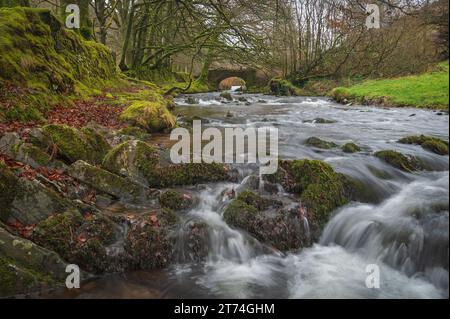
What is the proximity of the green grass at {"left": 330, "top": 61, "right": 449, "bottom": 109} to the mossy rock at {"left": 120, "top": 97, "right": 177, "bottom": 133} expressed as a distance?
9.04 m

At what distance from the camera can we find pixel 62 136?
18.5 feet

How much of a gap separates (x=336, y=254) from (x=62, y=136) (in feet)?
14.0

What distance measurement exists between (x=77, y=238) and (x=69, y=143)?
2166 mm

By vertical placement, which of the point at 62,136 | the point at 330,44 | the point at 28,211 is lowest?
the point at 28,211

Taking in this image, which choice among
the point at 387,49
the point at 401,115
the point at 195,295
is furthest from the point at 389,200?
the point at 387,49

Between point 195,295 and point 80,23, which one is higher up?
point 80,23

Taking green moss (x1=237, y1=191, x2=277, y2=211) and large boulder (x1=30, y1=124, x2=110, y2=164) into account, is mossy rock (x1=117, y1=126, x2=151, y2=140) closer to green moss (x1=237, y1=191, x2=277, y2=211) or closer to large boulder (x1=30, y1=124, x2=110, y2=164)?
large boulder (x1=30, y1=124, x2=110, y2=164)

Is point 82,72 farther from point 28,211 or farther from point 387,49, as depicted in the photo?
point 387,49

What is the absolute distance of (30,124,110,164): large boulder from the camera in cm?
536

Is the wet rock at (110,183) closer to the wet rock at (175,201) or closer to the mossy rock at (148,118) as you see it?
the wet rock at (175,201)

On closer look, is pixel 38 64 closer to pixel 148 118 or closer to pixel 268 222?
pixel 148 118

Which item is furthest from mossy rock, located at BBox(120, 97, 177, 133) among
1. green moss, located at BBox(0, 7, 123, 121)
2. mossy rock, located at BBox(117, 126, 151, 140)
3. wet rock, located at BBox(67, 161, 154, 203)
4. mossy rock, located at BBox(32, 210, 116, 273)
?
mossy rock, located at BBox(32, 210, 116, 273)

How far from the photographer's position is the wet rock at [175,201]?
5152mm

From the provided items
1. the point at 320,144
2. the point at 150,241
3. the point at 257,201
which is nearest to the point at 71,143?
the point at 150,241
